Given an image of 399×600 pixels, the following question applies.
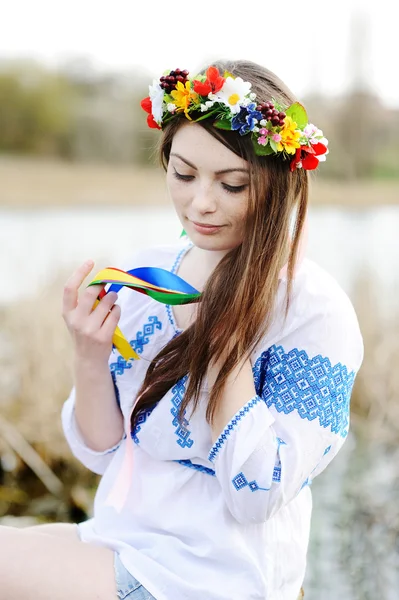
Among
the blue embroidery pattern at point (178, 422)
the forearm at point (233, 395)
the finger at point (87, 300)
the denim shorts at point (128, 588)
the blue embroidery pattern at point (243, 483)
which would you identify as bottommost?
the denim shorts at point (128, 588)

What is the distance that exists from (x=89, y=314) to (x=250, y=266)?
0.26 m

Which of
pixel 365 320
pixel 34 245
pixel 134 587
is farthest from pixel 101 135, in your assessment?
pixel 134 587

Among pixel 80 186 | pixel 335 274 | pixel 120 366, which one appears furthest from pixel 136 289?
pixel 80 186

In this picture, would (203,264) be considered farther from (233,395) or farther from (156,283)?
(233,395)

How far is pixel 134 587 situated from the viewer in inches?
38.8

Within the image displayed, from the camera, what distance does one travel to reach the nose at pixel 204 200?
962mm

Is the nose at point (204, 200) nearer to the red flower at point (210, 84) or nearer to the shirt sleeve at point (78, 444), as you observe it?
the red flower at point (210, 84)

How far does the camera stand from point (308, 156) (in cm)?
98

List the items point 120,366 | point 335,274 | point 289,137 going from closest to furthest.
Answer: point 289,137, point 120,366, point 335,274

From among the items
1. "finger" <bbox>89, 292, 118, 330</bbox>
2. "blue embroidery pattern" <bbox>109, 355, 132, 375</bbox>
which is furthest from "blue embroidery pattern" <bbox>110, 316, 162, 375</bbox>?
"finger" <bbox>89, 292, 118, 330</bbox>

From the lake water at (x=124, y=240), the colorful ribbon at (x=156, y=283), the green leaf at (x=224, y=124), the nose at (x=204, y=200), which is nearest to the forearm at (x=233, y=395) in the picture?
the colorful ribbon at (x=156, y=283)

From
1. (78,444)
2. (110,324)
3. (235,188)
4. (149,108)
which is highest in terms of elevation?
(149,108)

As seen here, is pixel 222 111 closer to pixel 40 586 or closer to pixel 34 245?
pixel 40 586

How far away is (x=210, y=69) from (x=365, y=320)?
2.01 metres
